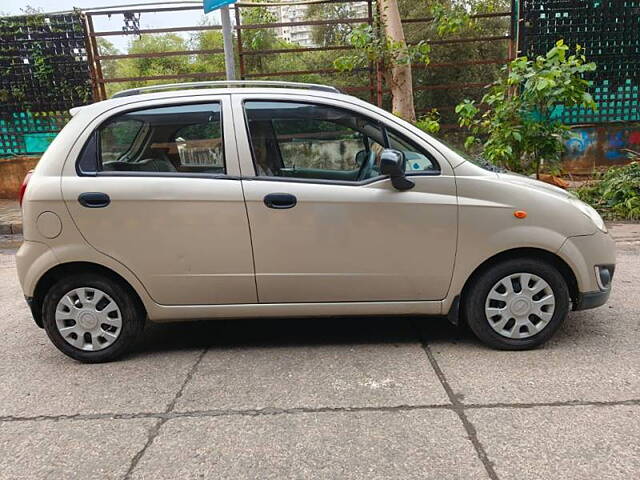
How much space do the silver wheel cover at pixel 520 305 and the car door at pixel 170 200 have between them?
1649 millimetres

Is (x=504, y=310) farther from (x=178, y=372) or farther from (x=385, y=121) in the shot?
(x=178, y=372)

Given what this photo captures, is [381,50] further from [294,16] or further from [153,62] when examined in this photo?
[153,62]

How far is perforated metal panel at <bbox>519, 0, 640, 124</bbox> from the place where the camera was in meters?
9.27

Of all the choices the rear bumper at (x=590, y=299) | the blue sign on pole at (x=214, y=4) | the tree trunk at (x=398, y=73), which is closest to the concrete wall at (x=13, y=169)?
the blue sign on pole at (x=214, y=4)

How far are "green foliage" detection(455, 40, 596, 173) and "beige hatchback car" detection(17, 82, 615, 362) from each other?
3109 mm

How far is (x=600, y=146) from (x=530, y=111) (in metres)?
4.23

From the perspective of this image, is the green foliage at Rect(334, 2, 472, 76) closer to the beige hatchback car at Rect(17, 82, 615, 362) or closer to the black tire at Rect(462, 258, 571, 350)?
the beige hatchback car at Rect(17, 82, 615, 362)

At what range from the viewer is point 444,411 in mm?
2811

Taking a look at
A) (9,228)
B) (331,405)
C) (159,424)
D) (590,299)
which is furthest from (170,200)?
(9,228)

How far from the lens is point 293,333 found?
397 cm

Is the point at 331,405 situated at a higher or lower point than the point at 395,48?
lower

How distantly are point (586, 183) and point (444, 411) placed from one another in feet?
25.1

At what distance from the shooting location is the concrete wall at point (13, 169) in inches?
400

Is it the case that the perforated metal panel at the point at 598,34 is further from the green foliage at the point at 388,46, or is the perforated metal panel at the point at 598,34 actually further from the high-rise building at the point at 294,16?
the high-rise building at the point at 294,16
